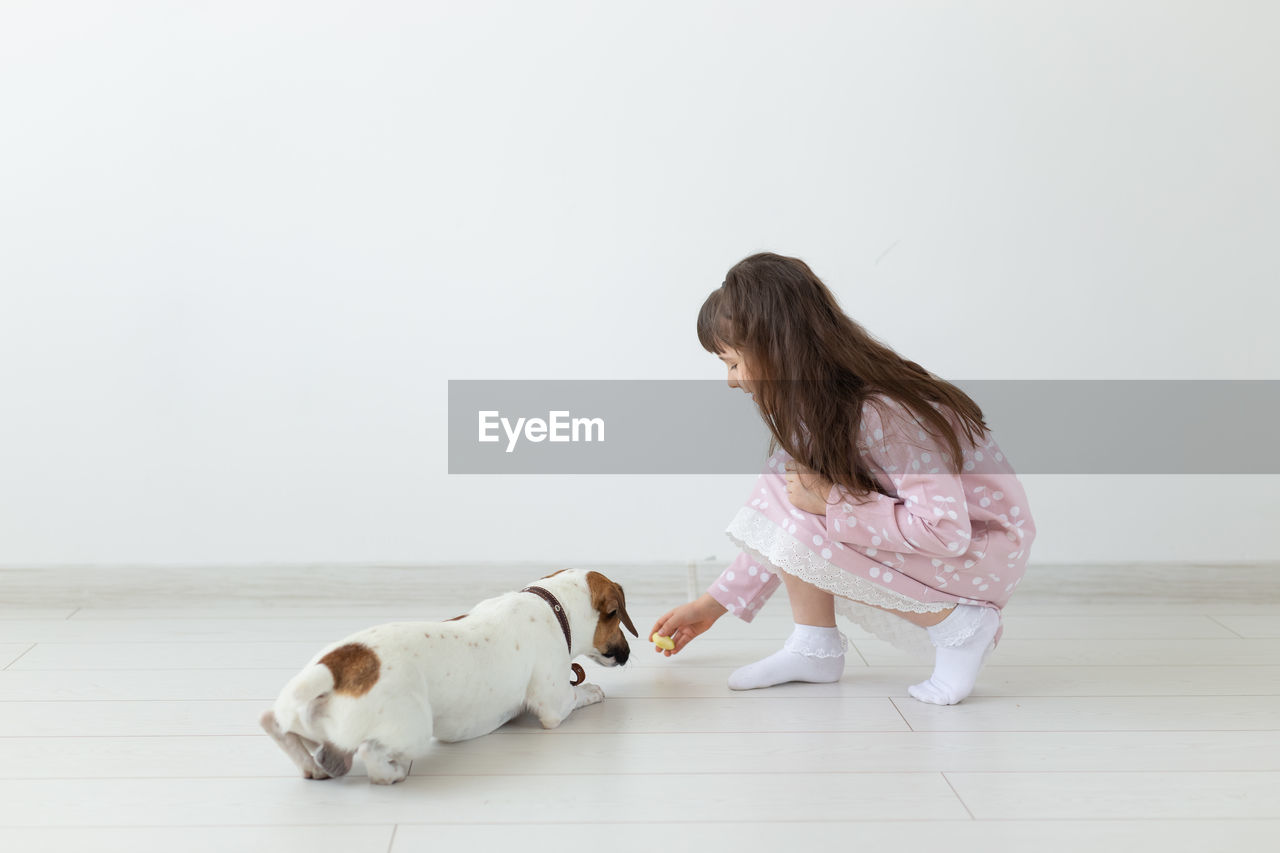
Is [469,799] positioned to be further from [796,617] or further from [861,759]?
[796,617]

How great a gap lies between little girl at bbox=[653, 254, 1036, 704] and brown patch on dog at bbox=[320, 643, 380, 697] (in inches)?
22.1

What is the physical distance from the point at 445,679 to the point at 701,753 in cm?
32

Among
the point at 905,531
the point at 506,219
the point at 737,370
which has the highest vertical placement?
the point at 506,219

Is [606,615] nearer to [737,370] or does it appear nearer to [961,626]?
[737,370]

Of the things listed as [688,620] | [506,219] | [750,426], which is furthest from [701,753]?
[506,219]

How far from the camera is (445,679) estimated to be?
1379 mm

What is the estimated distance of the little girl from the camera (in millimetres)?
1571

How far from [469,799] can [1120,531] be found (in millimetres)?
1511

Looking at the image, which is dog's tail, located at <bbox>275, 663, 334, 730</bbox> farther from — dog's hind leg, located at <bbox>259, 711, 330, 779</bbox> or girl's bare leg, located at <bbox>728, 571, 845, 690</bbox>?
girl's bare leg, located at <bbox>728, 571, 845, 690</bbox>

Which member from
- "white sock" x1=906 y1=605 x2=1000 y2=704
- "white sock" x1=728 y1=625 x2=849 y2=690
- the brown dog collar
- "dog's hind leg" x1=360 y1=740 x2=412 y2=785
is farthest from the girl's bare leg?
"dog's hind leg" x1=360 y1=740 x2=412 y2=785

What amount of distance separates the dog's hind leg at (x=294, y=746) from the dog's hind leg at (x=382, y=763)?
0.06m

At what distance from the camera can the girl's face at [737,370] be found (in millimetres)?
1624

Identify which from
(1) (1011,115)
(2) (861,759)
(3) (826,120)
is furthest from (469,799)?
(1) (1011,115)

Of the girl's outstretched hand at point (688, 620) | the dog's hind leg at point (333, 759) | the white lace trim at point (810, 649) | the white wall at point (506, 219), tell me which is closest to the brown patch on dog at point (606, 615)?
the girl's outstretched hand at point (688, 620)
